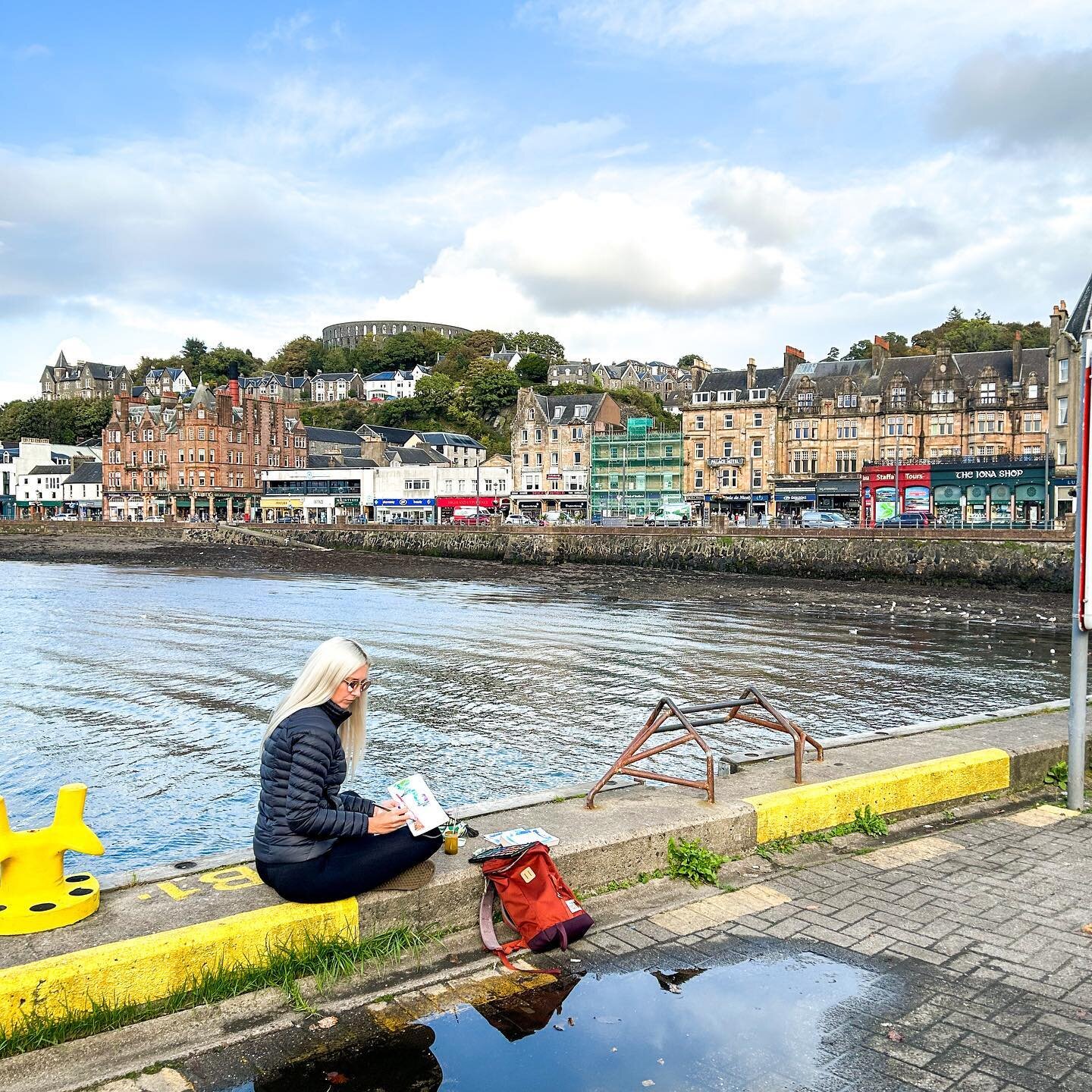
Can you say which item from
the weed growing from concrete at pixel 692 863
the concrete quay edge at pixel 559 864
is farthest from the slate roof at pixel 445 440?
the weed growing from concrete at pixel 692 863

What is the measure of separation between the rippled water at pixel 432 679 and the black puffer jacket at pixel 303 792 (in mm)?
5253

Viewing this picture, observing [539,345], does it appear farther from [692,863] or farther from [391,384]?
[692,863]

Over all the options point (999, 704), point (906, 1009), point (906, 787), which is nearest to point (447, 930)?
point (906, 1009)

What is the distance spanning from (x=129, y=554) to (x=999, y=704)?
67650mm

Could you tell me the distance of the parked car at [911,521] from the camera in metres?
56.5

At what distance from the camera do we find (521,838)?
5.64 m

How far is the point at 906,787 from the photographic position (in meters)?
7.45

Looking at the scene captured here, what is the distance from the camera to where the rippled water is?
475 inches

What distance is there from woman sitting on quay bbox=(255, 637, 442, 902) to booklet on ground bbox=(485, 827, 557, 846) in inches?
28.1

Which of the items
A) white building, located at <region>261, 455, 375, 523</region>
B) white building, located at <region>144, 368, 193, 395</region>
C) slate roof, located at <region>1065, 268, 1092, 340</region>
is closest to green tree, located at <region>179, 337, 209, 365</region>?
white building, located at <region>144, 368, 193, 395</region>

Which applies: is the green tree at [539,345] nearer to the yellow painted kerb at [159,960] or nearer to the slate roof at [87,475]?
the slate roof at [87,475]

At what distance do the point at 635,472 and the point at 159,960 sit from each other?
8306cm

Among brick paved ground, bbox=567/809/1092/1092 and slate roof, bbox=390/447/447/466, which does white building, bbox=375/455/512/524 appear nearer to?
slate roof, bbox=390/447/447/466

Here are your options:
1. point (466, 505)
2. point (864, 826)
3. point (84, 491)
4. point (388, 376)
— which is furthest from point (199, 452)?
point (864, 826)
